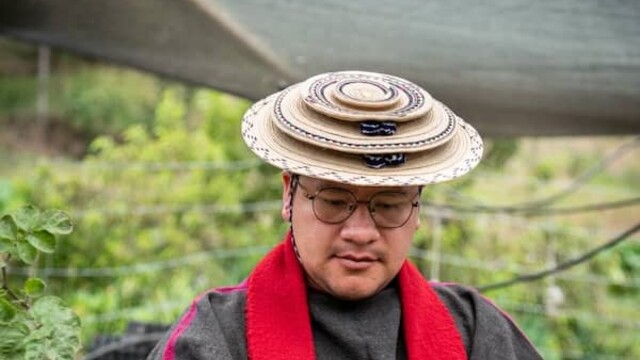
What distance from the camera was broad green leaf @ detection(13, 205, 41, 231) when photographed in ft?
5.69

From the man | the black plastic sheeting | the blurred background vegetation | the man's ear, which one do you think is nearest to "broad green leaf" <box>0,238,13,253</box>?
the man

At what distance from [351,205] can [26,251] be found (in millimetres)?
503

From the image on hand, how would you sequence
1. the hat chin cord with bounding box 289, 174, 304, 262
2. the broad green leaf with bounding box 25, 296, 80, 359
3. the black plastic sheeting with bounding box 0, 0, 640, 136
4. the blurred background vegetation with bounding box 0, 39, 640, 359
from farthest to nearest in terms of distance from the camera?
the blurred background vegetation with bounding box 0, 39, 640, 359
the black plastic sheeting with bounding box 0, 0, 640, 136
the hat chin cord with bounding box 289, 174, 304, 262
the broad green leaf with bounding box 25, 296, 80, 359

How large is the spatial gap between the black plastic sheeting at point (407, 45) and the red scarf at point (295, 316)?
2.39 ft

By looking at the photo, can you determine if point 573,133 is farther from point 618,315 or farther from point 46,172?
point 46,172

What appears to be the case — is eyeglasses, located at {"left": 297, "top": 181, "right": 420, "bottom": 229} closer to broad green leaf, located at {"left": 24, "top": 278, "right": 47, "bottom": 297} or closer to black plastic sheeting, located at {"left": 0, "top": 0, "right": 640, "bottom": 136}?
broad green leaf, located at {"left": 24, "top": 278, "right": 47, "bottom": 297}

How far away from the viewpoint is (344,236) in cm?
174

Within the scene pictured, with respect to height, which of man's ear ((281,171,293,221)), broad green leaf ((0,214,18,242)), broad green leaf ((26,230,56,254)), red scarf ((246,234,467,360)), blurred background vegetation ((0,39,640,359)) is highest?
man's ear ((281,171,293,221))

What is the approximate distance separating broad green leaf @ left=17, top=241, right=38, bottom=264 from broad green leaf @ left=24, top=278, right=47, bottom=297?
34 millimetres

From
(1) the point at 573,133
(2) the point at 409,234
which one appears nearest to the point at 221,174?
(1) the point at 573,133

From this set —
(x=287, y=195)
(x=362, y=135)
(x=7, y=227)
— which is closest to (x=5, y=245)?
(x=7, y=227)

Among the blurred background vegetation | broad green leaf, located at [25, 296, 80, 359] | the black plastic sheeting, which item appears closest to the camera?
broad green leaf, located at [25, 296, 80, 359]

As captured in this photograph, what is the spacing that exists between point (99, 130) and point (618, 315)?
5.69 m

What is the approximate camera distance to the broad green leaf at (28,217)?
1.73m
